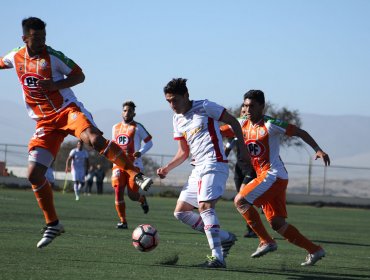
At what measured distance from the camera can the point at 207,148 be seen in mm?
9773

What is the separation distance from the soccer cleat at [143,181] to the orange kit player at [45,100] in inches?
25.8

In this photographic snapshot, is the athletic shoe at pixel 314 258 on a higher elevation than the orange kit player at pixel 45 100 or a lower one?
lower

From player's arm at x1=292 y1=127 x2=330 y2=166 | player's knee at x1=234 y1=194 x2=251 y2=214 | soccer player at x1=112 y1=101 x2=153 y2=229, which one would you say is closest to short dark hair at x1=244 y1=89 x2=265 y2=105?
player's arm at x1=292 y1=127 x2=330 y2=166

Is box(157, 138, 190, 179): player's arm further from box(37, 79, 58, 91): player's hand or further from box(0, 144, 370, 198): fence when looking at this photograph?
box(0, 144, 370, 198): fence

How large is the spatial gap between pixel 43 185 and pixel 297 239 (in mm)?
3072

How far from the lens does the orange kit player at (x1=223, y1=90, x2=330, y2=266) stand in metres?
10.7

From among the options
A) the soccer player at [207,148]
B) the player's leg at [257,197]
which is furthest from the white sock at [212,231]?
the player's leg at [257,197]

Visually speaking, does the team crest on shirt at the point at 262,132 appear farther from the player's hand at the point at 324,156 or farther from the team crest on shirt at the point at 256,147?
the player's hand at the point at 324,156

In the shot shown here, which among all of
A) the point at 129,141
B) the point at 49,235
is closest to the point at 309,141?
the point at 49,235

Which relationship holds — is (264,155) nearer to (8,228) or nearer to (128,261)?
(128,261)

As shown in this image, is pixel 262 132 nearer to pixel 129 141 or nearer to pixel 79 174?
pixel 129 141

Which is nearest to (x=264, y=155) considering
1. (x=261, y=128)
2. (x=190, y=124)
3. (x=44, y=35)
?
(x=261, y=128)

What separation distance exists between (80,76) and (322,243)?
22.5 ft

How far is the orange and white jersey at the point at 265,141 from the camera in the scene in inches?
423
